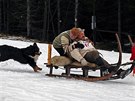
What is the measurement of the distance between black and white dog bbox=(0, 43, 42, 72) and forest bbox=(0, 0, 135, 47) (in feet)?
78.3

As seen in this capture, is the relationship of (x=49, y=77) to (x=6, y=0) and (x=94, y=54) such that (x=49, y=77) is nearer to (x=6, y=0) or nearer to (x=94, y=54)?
(x=94, y=54)

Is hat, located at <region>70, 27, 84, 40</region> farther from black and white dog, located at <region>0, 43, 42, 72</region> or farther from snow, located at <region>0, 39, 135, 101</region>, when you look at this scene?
black and white dog, located at <region>0, 43, 42, 72</region>

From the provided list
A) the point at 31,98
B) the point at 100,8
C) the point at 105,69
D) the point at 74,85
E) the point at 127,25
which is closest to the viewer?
the point at 31,98

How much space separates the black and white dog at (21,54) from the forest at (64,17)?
940 inches

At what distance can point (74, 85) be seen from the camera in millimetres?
8445

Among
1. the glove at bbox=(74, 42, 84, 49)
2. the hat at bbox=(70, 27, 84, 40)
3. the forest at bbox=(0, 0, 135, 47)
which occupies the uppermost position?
the forest at bbox=(0, 0, 135, 47)

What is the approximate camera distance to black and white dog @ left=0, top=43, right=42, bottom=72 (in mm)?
Answer: 10836

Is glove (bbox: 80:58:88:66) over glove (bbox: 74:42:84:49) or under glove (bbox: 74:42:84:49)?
under

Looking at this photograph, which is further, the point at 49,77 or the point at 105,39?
the point at 105,39

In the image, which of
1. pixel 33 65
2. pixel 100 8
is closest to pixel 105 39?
pixel 100 8

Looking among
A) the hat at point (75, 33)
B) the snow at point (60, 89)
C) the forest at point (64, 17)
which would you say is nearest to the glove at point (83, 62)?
the snow at point (60, 89)

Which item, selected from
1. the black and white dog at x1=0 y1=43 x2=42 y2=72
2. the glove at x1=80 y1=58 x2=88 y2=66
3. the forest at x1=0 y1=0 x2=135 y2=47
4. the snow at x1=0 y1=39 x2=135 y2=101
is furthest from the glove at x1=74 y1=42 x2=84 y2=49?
the forest at x1=0 y1=0 x2=135 y2=47

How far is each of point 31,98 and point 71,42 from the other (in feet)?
12.0

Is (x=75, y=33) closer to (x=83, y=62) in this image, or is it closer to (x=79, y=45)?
(x=79, y=45)
